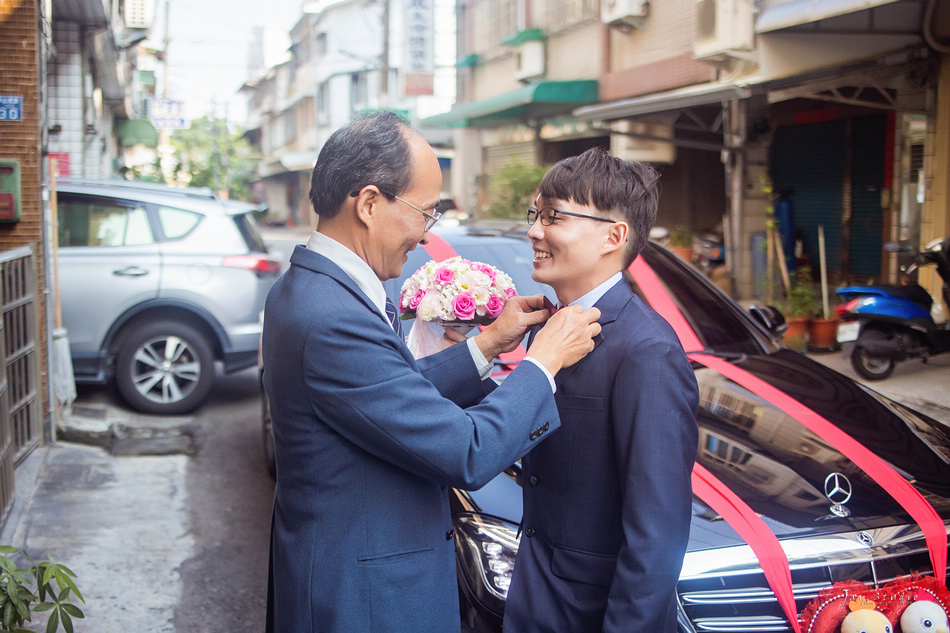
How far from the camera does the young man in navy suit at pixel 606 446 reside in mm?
1730

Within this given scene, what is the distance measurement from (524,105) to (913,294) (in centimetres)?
989

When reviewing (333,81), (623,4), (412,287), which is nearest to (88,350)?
(412,287)

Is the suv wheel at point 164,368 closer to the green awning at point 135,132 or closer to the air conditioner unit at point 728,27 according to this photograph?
the air conditioner unit at point 728,27

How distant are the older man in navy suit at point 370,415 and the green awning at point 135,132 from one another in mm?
20988

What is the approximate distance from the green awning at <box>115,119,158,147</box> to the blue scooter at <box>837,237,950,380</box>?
18.6 metres

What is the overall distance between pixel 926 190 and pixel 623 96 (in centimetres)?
628

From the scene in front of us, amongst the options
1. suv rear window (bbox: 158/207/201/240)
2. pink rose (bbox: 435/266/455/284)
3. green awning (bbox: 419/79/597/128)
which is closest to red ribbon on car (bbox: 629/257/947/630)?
pink rose (bbox: 435/266/455/284)

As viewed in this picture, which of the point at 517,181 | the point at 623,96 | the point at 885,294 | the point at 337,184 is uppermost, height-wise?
the point at 623,96

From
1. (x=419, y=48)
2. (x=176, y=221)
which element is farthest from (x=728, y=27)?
(x=419, y=48)

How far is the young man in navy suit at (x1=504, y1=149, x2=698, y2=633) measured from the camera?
1.73 metres

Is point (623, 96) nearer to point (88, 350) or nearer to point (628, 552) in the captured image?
point (88, 350)

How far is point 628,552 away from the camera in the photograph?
5.65ft

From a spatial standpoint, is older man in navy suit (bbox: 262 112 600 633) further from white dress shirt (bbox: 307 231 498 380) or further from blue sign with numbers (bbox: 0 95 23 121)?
blue sign with numbers (bbox: 0 95 23 121)

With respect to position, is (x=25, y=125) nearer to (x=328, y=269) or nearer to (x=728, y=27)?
(x=328, y=269)
